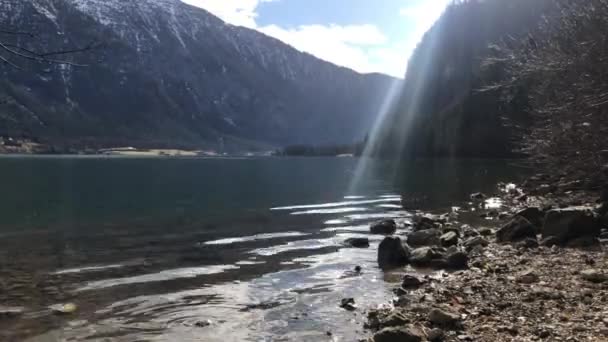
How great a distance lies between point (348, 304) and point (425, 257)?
654 cm

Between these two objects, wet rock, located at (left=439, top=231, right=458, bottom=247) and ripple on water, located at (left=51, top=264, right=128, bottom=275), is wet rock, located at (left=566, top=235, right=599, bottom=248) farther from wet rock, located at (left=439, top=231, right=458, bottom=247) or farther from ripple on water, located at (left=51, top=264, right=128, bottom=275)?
ripple on water, located at (left=51, top=264, right=128, bottom=275)

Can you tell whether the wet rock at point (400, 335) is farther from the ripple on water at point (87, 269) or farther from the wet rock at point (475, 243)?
the ripple on water at point (87, 269)

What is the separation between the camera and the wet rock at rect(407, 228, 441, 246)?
26141mm

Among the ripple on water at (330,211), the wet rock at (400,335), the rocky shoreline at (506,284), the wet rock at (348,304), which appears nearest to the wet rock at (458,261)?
the rocky shoreline at (506,284)

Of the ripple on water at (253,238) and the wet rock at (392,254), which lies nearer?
the wet rock at (392,254)

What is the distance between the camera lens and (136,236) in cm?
3089

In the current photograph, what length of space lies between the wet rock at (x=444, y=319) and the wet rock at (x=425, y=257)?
828 cm

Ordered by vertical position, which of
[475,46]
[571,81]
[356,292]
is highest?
[475,46]

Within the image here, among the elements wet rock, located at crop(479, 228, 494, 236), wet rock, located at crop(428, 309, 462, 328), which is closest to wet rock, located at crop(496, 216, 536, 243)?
wet rock, located at crop(479, 228, 494, 236)

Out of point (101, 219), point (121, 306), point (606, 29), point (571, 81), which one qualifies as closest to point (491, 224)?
point (571, 81)

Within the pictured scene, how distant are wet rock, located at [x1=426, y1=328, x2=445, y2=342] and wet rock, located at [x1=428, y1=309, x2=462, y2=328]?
586 millimetres

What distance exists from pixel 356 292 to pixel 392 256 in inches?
181

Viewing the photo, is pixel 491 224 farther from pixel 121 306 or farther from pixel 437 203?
pixel 121 306

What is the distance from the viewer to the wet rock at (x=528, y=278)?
15.6 metres
